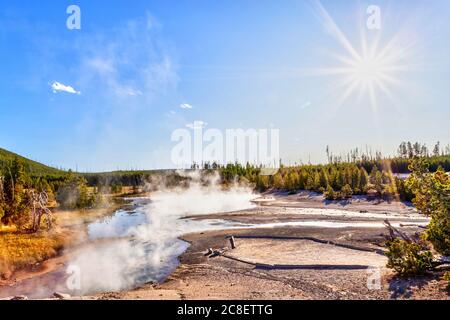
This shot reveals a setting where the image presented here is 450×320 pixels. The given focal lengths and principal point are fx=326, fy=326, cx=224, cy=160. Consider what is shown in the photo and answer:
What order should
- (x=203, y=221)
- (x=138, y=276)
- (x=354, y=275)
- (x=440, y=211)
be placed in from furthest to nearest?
(x=203, y=221), (x=138, y=276), (x=354, y=275), (x=440, y=211)

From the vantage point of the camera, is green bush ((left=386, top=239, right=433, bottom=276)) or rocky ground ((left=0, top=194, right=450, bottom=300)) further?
green bush ((left=386, top=239, right=433, bottom=276))

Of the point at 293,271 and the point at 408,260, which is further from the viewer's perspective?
the point at 293,271

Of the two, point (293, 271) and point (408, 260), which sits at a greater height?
point (408, 260)

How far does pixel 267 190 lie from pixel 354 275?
92634 millimetres

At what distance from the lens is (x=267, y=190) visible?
108 metres

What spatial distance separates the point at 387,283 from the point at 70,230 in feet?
121

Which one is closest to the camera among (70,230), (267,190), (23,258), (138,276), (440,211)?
(440,211)

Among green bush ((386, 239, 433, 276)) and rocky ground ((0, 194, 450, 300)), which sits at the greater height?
green bush ((386, 239, 433, 276))

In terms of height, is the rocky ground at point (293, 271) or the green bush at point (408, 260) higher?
the green bush at point (408, 260)

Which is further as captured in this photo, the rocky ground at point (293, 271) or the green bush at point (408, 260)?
the green bush at point (408, 260)

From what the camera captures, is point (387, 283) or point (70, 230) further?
point (70, 230)
